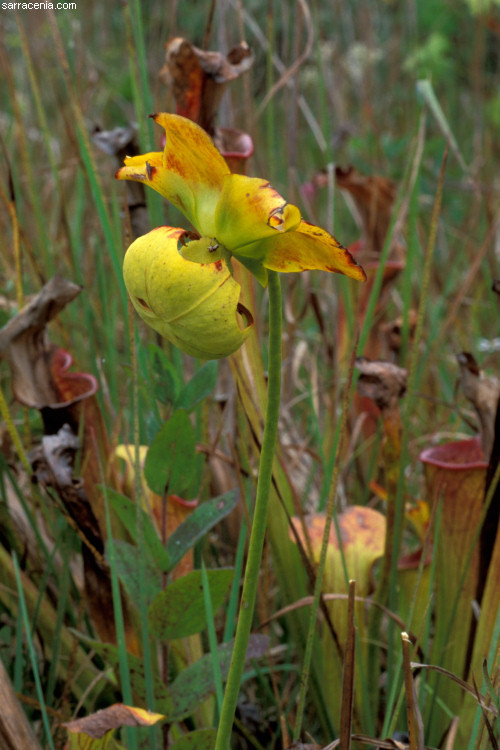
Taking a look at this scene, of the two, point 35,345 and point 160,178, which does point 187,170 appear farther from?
point 35,345

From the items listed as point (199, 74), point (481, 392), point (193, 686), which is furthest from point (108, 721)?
point (199, 74)

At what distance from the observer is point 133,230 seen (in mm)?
959

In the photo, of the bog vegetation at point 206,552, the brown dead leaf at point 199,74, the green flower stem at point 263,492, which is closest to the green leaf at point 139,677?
the bog vegetation at point 206,552

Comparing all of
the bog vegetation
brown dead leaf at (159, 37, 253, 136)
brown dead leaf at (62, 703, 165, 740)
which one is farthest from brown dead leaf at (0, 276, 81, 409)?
brown dead leaf at (62, 703, 165, 740)

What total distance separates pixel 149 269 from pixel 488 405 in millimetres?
520

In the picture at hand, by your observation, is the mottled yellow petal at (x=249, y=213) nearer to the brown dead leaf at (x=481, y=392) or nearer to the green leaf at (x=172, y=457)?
the green leaf at (x=172, y=457)

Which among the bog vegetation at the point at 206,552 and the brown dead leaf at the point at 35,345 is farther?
the brown dead leaf at the point at 35,345

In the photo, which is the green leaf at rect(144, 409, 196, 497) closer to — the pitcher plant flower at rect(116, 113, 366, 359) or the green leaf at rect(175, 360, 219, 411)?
the green leaf at rect(175, 360, 219, 411)

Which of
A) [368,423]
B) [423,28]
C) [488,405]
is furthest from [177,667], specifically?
[423,28]

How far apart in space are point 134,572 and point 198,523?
0.08 metres

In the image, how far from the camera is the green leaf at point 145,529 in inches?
26.0

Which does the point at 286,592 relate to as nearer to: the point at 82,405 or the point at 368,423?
the point at 82,405

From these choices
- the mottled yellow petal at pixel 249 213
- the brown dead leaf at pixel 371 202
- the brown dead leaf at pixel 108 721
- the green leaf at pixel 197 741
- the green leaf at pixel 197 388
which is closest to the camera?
the mottled yellow petal at pixel 249 213

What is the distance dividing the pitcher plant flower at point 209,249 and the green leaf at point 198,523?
0.94 ft
